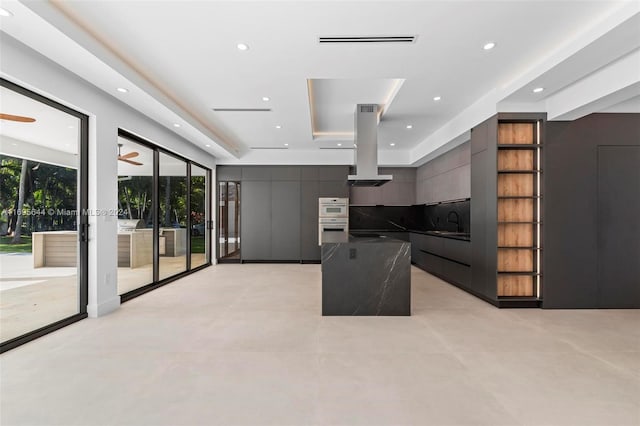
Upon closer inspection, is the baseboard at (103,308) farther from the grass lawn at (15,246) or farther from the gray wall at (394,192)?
the gray wall at (394,192)

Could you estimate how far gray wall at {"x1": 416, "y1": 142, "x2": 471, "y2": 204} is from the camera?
5.08 meters

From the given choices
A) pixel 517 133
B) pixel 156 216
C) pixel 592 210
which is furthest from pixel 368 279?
pixel 156 216

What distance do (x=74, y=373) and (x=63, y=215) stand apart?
1781 mm

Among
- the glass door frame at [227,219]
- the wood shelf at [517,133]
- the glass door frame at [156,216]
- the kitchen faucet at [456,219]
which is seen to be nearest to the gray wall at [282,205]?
the glass door frame at [227,219]

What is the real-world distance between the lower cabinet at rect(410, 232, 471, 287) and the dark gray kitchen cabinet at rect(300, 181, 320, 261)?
235 centimetres

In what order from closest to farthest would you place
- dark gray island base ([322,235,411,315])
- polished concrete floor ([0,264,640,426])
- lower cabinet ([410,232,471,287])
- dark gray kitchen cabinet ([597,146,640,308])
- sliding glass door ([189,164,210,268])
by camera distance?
polished concrete floor ([0,264,640,426]), dark gray island base ([322,235,411,315]), dark gray kitchen cabinet ([597,146,640,308]), lower cabinet ([410,232,471,287]), sliding glass door ([189,164,210,268])

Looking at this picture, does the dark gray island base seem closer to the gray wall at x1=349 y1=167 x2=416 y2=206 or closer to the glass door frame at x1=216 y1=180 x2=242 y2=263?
the gray wall at x1=349 y1=167 x2=416 y2=206

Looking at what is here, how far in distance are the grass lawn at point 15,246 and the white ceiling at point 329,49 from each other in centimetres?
170

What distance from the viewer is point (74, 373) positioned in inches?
88.2

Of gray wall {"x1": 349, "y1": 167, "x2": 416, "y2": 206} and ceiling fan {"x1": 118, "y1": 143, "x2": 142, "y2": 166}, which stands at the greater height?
ceiling fan {"x1": 118, "y1": 143, "x2": 142, "y2": 166}

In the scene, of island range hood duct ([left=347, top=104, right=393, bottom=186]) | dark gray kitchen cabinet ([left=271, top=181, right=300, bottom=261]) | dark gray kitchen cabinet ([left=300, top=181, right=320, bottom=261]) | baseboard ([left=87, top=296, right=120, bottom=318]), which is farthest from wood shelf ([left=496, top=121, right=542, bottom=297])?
baseboard ([left=87, top=296, right=120, bottom=318])

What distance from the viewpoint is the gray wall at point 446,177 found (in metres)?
5.08

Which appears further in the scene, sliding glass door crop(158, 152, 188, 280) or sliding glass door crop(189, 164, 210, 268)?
sliding glass door crop(189, 164, 210, 268)

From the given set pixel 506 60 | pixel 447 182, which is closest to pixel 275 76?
pixel 506 60
